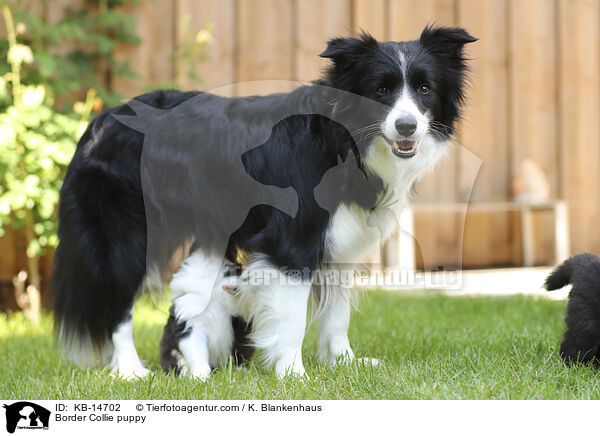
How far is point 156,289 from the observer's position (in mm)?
3150

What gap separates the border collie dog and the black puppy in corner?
0.76 metres

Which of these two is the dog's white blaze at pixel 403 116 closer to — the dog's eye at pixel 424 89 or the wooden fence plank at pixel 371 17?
the dog's eye at pixel 424 89

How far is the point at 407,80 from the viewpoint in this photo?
257cm

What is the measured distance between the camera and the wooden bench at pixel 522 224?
5.36 m

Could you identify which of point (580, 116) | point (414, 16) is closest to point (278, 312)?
point (414, 16)

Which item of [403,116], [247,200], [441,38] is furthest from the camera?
[247,200]

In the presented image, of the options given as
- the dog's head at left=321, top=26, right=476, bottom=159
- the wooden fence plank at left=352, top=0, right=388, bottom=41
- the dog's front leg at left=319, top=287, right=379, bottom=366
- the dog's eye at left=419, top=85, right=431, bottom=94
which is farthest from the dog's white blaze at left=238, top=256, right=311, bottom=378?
the wooden fence plank at left=352, top=0, right=388, bottom=41

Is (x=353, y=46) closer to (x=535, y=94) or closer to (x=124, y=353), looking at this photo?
(x=124, y=353)

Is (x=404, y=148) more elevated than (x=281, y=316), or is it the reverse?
(x=404, y=148)

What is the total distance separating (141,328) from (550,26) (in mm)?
4876

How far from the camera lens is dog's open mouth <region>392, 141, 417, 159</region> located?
2576 millimetres

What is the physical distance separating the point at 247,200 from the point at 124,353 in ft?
3.02

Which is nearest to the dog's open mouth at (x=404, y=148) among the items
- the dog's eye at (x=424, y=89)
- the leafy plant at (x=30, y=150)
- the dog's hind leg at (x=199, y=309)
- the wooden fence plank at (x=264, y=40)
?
the dog's eye at (x=424, y=89)
